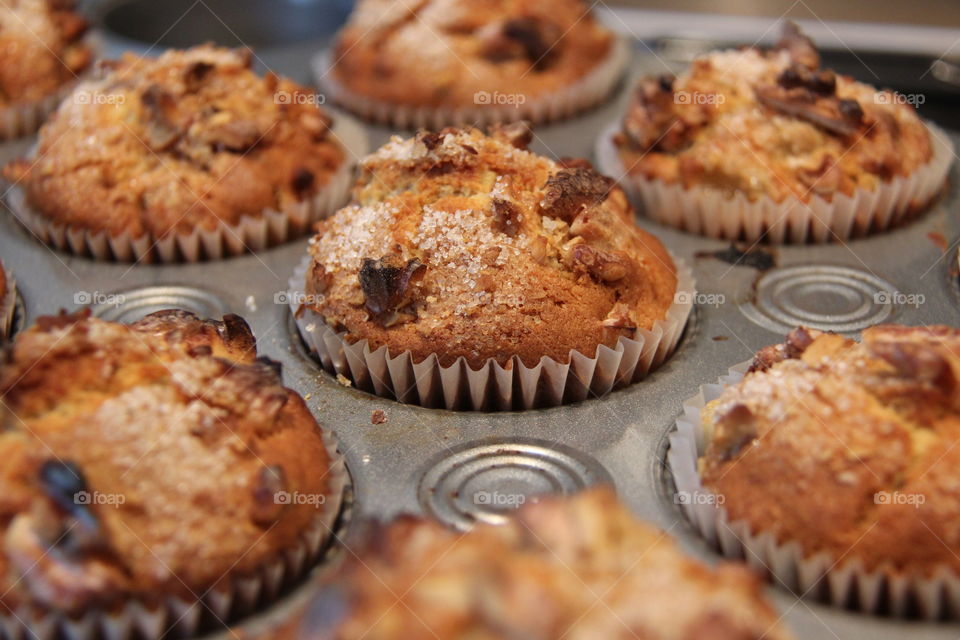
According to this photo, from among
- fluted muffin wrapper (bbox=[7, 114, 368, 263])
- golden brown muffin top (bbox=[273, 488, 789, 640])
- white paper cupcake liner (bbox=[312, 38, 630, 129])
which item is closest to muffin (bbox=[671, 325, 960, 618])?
golden brown muffin top (bbox=[273, 488, 789, 640])

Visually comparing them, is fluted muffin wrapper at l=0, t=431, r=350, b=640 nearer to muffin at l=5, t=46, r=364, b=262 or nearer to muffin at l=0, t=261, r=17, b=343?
muffin at l=0, t=261, r=17, b=343

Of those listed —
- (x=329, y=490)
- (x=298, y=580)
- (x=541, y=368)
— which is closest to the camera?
(x=298, y=580)

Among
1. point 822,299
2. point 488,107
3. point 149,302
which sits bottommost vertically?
point 149,302

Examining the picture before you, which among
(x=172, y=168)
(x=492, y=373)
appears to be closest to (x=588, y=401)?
(x=492, y=373)

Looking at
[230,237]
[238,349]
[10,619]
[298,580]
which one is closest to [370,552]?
[298,580]

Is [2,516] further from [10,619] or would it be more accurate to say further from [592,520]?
[592,520]

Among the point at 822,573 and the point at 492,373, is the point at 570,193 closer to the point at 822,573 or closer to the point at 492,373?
the point at 492,373

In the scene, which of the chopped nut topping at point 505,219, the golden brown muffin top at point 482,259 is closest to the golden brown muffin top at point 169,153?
the golden brown muffin top at point 482,259
